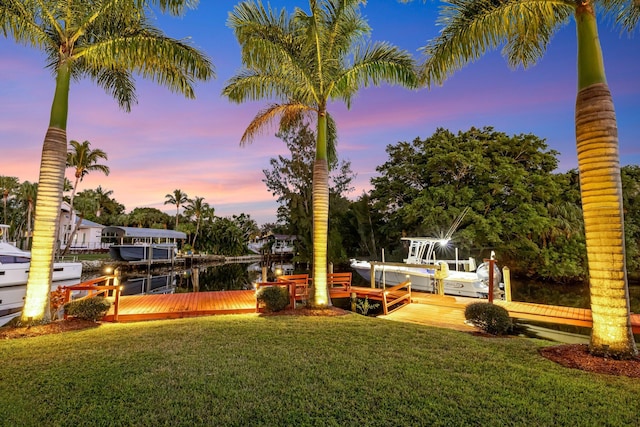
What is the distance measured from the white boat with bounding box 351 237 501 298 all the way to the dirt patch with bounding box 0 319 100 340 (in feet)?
30.2

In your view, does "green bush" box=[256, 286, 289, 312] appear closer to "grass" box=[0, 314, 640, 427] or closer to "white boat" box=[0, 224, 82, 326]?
"grass" box=[0, 314, 640, 427]

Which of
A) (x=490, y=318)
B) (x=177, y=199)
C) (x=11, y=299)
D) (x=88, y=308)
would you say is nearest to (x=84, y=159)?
(x=11, y=299)

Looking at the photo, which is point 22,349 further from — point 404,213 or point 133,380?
point 404,213

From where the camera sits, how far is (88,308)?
687 cm

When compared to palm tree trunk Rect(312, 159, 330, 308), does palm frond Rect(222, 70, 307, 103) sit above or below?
above

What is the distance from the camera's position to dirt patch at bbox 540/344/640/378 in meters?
3.87

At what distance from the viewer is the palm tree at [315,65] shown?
299 inches

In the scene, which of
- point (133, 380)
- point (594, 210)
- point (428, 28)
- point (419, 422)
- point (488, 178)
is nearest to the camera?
point (419, 422)

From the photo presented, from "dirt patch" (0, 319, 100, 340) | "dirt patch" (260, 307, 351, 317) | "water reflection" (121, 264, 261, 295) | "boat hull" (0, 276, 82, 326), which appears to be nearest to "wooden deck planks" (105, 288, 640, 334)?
"dirt patch" (260, 307, 351, 317)

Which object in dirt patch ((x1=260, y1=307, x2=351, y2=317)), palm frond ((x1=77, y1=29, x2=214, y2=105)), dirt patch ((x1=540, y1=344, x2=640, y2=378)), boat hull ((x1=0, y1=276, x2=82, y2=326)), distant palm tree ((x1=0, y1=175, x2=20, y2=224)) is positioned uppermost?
distant palm tree ((x1=0, y1=175, x2=20, y2=224))

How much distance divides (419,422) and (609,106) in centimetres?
511

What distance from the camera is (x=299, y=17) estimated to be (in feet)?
24.5

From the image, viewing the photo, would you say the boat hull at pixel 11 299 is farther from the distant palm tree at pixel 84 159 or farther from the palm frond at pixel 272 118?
the distant palm tree at pixel 84 159

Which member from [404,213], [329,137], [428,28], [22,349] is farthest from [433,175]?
[22,349]
